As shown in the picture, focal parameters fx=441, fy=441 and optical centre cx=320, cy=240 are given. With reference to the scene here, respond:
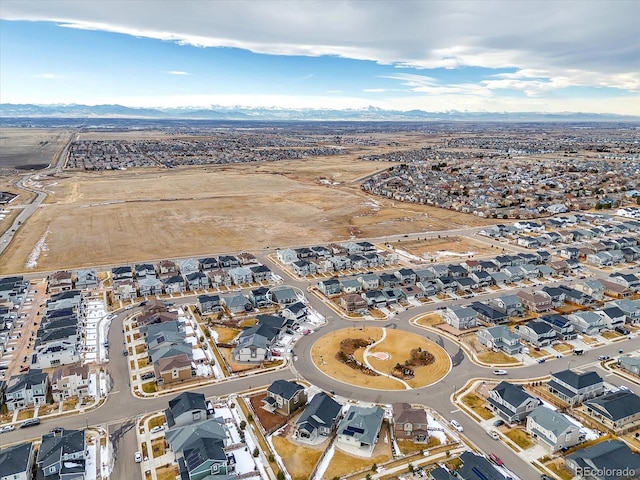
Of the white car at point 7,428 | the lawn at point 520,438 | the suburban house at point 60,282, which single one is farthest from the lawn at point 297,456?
the suburban house at point 60,282

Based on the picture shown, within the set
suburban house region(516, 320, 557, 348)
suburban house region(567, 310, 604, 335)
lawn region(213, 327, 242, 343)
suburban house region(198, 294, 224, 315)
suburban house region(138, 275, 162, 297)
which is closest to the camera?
suburban house region(516, 320, 557, 348)

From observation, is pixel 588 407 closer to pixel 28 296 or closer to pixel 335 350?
pixel 335 350

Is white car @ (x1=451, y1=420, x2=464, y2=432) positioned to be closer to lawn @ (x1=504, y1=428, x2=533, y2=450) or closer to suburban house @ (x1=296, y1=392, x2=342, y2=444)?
lawn @ (x1=504, y1=428, x2=533, y2=450)

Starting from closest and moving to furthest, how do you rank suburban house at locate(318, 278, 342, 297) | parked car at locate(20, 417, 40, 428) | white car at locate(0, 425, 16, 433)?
white car at locate(0, 425, 16, 433) < parked car at locate(20, 417, 40, 428) < suburban house at locate(318, 278, 342, 297)

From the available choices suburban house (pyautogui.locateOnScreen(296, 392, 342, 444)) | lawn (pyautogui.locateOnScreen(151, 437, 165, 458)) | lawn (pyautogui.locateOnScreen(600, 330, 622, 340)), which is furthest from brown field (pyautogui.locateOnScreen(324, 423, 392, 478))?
lawn (pyautogui.locateOnScreen(600, 330, 622, 340))

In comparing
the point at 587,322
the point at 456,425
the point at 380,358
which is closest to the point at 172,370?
the point at 380,358

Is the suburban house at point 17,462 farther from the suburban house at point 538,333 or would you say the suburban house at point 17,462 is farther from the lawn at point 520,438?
the suburban house at point 538,333

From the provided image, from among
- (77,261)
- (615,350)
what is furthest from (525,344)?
(77,261)

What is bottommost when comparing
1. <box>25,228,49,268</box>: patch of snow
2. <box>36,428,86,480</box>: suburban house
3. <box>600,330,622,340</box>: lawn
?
<box>25,228,49,268</box>: patch of snow
